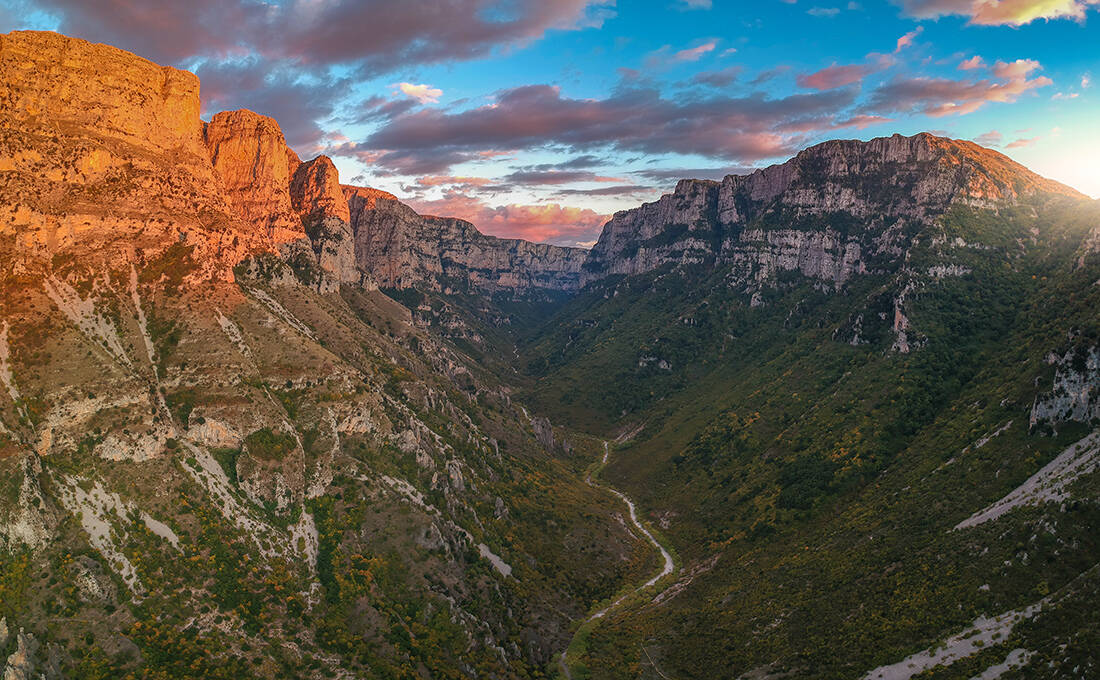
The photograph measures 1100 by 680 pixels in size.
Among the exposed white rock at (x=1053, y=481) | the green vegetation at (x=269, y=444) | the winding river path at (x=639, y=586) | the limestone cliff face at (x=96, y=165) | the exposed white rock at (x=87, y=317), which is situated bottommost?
the winding river path at (x=639, y=586)

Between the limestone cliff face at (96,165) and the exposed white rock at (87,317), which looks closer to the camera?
the exposed white rock at (87,317)

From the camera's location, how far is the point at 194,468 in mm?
109188

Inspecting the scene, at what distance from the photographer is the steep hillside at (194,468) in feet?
290

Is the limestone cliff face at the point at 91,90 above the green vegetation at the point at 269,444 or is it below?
above

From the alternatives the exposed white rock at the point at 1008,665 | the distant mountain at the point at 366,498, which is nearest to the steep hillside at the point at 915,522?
the exposed white rock at the point at 1008,665

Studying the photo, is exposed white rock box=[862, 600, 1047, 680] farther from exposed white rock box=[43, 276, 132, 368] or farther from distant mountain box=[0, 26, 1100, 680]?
exposed white rock box=[43, 276, 132, 368]

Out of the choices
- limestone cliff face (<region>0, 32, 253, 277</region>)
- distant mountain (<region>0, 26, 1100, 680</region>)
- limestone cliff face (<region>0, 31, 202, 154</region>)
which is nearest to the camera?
distant mountain (<region>0, 26, 1100, 680</region>)

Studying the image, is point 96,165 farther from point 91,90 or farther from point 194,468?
point 194,468

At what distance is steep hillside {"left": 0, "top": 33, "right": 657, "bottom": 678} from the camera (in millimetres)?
88438

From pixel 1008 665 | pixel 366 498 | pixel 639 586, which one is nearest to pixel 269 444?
pixel 366 498

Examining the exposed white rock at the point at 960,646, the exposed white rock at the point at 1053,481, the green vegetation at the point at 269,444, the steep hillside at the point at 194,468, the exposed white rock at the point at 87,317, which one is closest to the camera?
the exposed white rock at the point at 960,646

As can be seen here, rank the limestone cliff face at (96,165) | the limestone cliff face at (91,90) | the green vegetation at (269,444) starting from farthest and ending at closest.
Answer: the limestone cliff face at (91,90)
the limestone cliff face at (96,165)
the green vegetation at (269,444)

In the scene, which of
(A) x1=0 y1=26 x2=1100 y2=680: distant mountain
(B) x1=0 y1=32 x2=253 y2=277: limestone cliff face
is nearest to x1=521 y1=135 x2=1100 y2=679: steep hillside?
(A) x1=0 y1=26 x2=1100 y2=680: distant mountain

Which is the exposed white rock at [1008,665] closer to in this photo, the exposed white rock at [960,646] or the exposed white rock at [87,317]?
the exposed white rock at [960,646]
